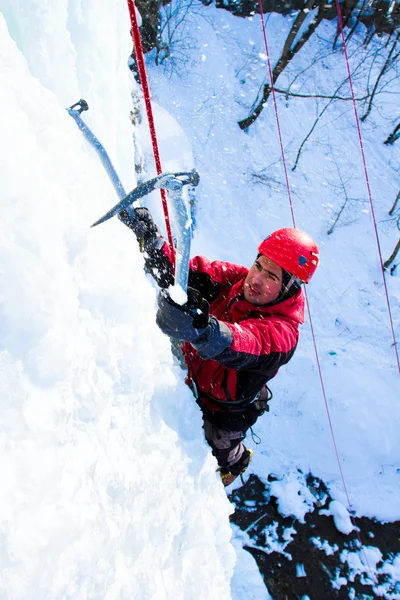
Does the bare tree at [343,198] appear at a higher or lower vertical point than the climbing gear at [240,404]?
higher

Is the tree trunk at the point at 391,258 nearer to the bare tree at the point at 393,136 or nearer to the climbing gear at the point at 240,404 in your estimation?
the bare tree at the point at 393,136

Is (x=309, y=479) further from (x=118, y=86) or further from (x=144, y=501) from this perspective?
(x=118, y=86)

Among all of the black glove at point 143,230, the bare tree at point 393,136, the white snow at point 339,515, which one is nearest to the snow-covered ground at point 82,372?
the black glove at point 143,230

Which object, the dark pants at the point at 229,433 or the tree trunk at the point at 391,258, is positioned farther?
the tree trunk at the point at 391,258

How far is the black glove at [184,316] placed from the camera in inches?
52.2

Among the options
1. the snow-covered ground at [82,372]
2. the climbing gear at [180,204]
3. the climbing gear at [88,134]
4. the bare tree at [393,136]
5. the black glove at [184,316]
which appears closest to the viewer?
the snow-covered ground at [82,372]

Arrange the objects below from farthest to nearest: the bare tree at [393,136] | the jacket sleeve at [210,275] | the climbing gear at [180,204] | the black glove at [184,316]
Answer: the bare tree at [393,136]
the jacket sleeve at [210,275]
the black glove at [184,316]
the climbing gear at [180,204]

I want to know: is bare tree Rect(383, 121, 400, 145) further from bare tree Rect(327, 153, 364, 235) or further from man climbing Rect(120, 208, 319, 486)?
man climbing Rect(120, 208, 319, 486)

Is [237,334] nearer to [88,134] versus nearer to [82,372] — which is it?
[82,372]

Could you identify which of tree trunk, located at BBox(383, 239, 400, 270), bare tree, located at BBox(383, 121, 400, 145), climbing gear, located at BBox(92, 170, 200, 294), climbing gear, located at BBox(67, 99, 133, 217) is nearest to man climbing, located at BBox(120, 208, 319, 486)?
climbing gear, located at BBox(92, 170, 200, 294)

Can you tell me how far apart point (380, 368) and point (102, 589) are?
7.26 m

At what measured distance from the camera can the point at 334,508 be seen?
226 inches

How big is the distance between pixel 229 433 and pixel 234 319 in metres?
0.96

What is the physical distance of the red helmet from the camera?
2.01 m
